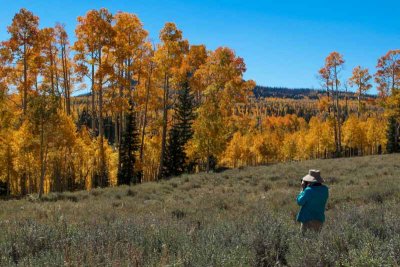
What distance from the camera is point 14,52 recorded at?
23375mm

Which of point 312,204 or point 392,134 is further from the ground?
point 392,134

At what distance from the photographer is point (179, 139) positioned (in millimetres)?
35969

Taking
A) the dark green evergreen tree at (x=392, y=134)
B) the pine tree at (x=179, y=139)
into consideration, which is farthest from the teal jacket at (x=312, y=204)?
the dark green evergreen tree at (x=392, y=134)

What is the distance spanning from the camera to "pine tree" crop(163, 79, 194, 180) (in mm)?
35344

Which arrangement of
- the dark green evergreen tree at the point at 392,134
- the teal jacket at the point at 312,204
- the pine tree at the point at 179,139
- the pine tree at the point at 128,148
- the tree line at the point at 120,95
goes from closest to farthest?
the teal jacket at the point at 312,204
the tree line at the point at 120,95
the pine tree at the point at 128,148
the pine tree at the point at 179,139
the dark green evergreen tree at the point at 392,134

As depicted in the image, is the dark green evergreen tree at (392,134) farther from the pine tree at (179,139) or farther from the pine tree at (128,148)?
the pine tree at (128,148)

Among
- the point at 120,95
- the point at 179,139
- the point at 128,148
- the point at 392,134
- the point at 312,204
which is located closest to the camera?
the point at 312,204

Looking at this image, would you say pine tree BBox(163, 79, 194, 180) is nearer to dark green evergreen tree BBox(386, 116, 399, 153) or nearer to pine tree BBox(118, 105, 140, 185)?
pine tree BBox(118, 105, 140, 185)

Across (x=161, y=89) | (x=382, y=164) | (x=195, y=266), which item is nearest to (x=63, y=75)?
(x=161, y=89)

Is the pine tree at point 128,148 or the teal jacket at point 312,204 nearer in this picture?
the teal jacket at point 312,204

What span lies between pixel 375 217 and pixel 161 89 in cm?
2245

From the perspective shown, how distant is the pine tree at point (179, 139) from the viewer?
116 feet

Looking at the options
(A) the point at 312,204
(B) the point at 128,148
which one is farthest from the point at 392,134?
(A) the point at 312,204

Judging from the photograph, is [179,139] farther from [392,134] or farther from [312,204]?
[392,134]
